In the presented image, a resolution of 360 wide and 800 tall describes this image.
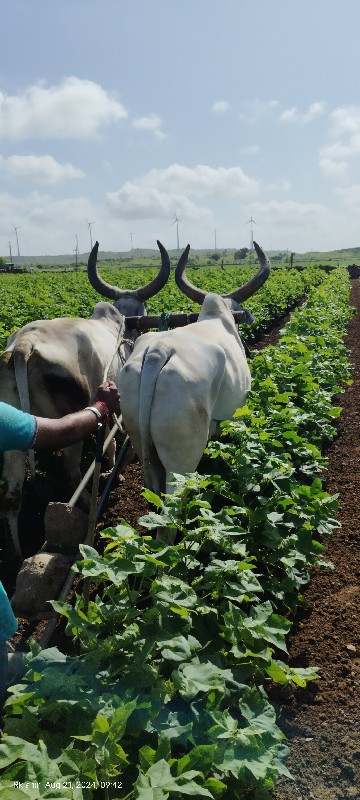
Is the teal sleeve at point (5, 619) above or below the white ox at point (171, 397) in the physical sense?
below

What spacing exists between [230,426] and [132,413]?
705mm

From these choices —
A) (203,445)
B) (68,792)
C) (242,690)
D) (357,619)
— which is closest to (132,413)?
(203,445)

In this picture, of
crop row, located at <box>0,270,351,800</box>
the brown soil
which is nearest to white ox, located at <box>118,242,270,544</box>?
crop row, located at <box>0,270,351,800</box>

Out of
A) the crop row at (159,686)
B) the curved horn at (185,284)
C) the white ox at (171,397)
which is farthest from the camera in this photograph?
the curved horn at (185,284)

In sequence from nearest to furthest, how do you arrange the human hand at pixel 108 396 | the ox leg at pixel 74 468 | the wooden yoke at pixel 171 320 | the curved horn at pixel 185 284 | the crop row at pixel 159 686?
the crop row at pixel 159 686
the human hand at pixel 108 396
the ox leg at pixel 74 468
the wooden yoke at pixel 171 320
the curved horn at pixel 185 284

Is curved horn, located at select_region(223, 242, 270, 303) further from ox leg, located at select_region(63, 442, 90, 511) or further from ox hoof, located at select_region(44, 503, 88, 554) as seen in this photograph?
ox hoof, located at select_region(44, 503, 88, 554)

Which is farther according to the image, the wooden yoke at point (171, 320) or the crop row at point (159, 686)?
the wooden yoke at point (171, 320)

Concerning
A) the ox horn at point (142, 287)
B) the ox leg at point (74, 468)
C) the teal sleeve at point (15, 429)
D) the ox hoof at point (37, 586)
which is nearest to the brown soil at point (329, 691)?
the ox hoof at point (37, 586)

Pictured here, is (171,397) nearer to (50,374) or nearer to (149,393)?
(149,393)

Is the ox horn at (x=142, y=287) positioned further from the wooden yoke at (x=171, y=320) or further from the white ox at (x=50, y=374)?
the white ox at (x=50, y=374)

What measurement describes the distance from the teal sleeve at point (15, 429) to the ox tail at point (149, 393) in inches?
57.5

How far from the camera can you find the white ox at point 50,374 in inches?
200

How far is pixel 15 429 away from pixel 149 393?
5.31ft

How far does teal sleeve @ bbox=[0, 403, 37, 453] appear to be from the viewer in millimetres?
2693
